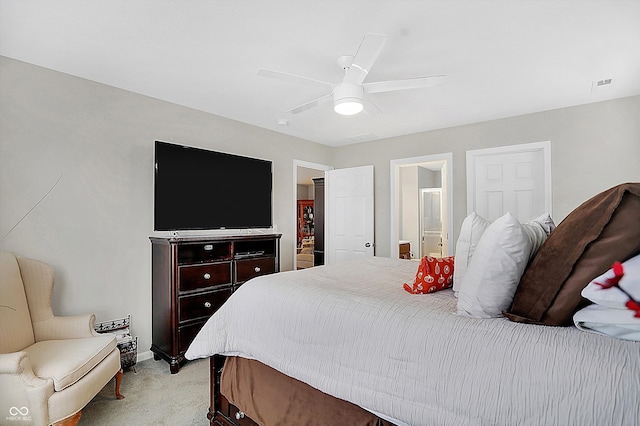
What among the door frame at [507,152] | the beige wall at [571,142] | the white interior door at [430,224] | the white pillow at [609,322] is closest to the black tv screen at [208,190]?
the beige wall at [571,142]

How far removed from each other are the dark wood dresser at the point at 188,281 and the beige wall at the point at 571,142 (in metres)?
2.82

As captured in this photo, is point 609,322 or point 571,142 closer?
point 609,322

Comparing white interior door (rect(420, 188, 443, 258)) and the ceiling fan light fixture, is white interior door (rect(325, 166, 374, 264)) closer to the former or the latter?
white interior door (rect(420, 188, 443, 258))

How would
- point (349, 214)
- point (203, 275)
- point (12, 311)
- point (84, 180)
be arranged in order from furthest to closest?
point (349, 214) → point (203, 275) → point (84, 180) → point (12, 311)

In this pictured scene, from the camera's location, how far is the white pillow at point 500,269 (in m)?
1.24

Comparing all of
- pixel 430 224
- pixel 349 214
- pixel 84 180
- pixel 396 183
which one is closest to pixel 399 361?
pixel 84 180

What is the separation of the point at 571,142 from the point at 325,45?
3011mm

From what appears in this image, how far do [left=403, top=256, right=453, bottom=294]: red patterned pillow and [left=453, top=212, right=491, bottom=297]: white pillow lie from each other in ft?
0.42

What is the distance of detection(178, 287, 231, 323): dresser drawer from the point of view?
3.01m

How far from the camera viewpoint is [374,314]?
1377 millimetres

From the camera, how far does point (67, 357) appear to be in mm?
2016

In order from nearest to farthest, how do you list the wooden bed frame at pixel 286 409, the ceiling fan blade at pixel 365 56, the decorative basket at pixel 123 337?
1. the wooden bed frame at pixel 286 409
2. the ceiling fan blade at pixel 365 56
3. the decorative basket at pixel 123 337

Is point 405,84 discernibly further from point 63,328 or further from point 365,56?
point 63,328

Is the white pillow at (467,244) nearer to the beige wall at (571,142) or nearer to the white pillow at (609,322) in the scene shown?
the white pillow at (609,322)
